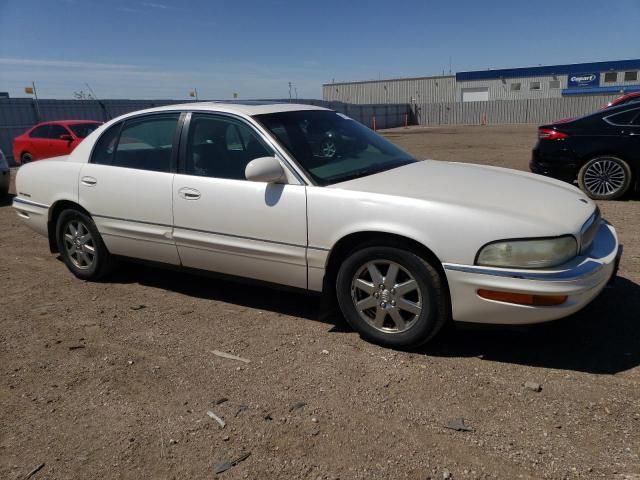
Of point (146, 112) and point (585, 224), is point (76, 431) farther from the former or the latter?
point (585, 224)

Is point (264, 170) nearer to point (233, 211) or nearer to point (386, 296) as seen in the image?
point (233, 211)

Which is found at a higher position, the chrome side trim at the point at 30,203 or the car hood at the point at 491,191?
the car hood at the point at 491,191

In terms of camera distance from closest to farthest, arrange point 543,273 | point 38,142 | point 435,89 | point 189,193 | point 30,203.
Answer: point 543,273, point 189,193, point 30,203, point 38,142, point 435,89

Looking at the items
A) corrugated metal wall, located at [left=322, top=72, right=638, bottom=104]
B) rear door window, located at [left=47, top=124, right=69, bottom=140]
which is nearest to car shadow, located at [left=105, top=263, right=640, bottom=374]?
rear door window, located at [left=47, top=124, right=69, bottom=140]

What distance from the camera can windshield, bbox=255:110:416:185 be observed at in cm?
381

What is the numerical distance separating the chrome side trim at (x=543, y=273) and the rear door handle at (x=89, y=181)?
3.14 metres

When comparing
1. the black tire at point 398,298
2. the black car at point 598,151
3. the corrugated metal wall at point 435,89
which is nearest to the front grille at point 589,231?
the black tire at point 398,298

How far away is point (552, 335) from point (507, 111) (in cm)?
4029

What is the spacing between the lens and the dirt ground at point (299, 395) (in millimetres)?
2477

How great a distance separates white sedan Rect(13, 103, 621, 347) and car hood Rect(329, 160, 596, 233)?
0.02 metres

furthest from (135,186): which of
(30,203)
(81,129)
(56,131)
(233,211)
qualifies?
(56,131)

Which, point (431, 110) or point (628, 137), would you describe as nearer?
point (628, 137)

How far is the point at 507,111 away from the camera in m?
40.5

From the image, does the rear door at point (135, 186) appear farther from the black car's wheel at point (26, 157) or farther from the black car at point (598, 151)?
the black car's wheel at point (26, 157)
